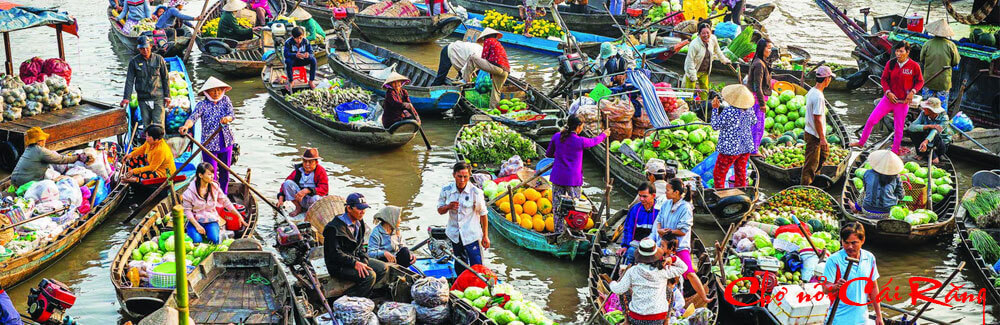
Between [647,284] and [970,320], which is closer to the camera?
[647,284]

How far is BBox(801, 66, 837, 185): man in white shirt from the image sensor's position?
11.5m

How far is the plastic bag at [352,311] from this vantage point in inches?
308

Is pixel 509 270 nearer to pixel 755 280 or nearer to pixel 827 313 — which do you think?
pixel 755 280

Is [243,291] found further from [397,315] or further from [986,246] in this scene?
[986,246]

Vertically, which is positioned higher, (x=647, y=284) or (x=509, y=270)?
(x=647, y=284)

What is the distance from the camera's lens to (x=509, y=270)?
422 inches

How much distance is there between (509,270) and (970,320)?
4.62 m

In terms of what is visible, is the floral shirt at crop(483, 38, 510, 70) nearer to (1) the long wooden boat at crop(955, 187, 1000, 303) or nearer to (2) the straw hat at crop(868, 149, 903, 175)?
Result: (2) the straw hat at crop(868, 149, 903, 175)

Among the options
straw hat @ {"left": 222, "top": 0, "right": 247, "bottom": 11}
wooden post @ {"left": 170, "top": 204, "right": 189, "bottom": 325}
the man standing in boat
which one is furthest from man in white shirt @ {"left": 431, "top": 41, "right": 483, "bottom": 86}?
wooden post @ {"left": 170, "top": 204, "right": 189, "bottom": 325}

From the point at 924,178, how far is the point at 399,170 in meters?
6.94

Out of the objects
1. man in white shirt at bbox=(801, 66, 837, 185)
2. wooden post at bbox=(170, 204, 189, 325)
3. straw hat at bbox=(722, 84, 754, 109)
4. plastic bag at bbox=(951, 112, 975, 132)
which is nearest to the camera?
wooden post at bbox=(170, 204, 189, 325)

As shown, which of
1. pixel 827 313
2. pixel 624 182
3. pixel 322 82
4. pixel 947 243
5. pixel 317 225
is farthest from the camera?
pixel 322 82

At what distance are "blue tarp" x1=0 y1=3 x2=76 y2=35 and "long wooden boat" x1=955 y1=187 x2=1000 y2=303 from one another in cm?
1164

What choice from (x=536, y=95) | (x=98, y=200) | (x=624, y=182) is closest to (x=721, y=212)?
(x=624, y=182)
